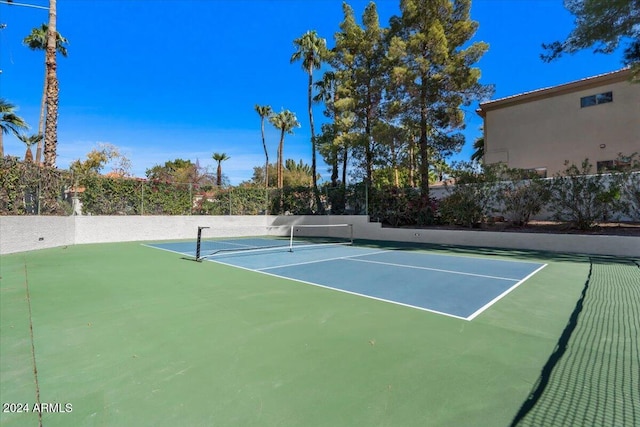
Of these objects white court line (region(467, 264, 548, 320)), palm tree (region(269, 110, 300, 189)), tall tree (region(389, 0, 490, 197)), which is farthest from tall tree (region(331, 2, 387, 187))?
palm tree (region(269, 110, 300, 189))

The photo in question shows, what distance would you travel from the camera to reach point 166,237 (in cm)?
1666

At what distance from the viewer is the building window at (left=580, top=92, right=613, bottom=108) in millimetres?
15969

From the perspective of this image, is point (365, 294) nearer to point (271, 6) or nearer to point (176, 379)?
point (176, 379)

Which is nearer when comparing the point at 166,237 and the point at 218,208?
the point at 166,237

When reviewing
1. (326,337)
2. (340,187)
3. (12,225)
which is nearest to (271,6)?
(340,187)

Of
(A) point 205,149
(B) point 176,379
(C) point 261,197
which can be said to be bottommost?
(B) point 176,379

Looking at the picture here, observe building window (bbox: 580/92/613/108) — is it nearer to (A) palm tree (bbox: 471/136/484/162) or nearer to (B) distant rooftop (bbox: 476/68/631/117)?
(B) distant rooftop (bbox: 476/68/631/117)

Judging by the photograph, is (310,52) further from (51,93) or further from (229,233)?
(51,93)

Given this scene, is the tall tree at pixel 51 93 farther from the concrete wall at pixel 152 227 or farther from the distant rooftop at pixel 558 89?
the distant rooftop at pixel 558 89

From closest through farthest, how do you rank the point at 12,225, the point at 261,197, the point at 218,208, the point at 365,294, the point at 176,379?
the point at 176,379, the point at 365,294, the point at 12,225, the point at 218,208, the point at 261,197

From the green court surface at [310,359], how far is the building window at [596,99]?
49.6ft

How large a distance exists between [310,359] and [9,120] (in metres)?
21.8

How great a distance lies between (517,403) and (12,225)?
48.5 feet

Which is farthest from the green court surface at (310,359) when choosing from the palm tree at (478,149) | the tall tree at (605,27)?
the palm tree at (478,149)
